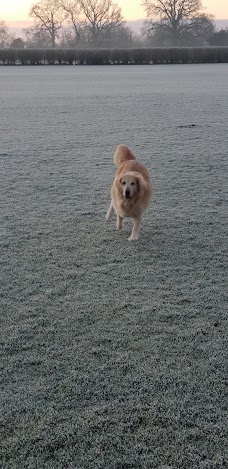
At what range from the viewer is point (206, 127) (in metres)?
9.26

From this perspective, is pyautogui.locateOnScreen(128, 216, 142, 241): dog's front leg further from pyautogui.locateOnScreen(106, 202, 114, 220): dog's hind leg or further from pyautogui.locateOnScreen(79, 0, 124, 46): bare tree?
pyautogui.locateOnScreen(79, 0, 124, 46): bare tree

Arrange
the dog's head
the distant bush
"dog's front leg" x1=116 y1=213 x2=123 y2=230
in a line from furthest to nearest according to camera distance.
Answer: the distant bush
"dog's front leg" x1=116 y1=213 x2=123 y2=230
the dog's head

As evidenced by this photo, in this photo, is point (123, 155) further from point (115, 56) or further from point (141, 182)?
point (115, 56)

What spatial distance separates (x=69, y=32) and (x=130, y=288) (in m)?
70.2

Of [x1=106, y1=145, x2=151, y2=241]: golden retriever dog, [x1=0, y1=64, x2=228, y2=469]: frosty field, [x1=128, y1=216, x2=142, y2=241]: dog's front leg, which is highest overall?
[x1=106, y1=145, x2=151, y2=241]: golden retriever dog

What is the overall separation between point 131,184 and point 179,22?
2575 inches

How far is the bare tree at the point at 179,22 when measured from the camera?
2441 inches

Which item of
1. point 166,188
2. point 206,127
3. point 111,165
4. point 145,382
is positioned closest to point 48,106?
point 206,127

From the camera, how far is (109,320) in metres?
2.73

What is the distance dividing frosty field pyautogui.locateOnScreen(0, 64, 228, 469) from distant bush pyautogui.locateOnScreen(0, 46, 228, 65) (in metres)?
32.6

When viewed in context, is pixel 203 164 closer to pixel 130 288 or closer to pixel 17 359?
pixel 130 288

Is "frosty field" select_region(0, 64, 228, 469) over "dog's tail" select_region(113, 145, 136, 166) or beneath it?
beneath

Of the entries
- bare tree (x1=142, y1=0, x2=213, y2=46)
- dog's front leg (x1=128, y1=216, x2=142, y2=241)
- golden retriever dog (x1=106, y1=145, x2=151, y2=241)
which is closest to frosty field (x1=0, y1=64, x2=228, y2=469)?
dog's front leg (x1=128, y1=216, x2=142, y2=241)

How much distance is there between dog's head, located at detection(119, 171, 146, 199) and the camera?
3723mm
